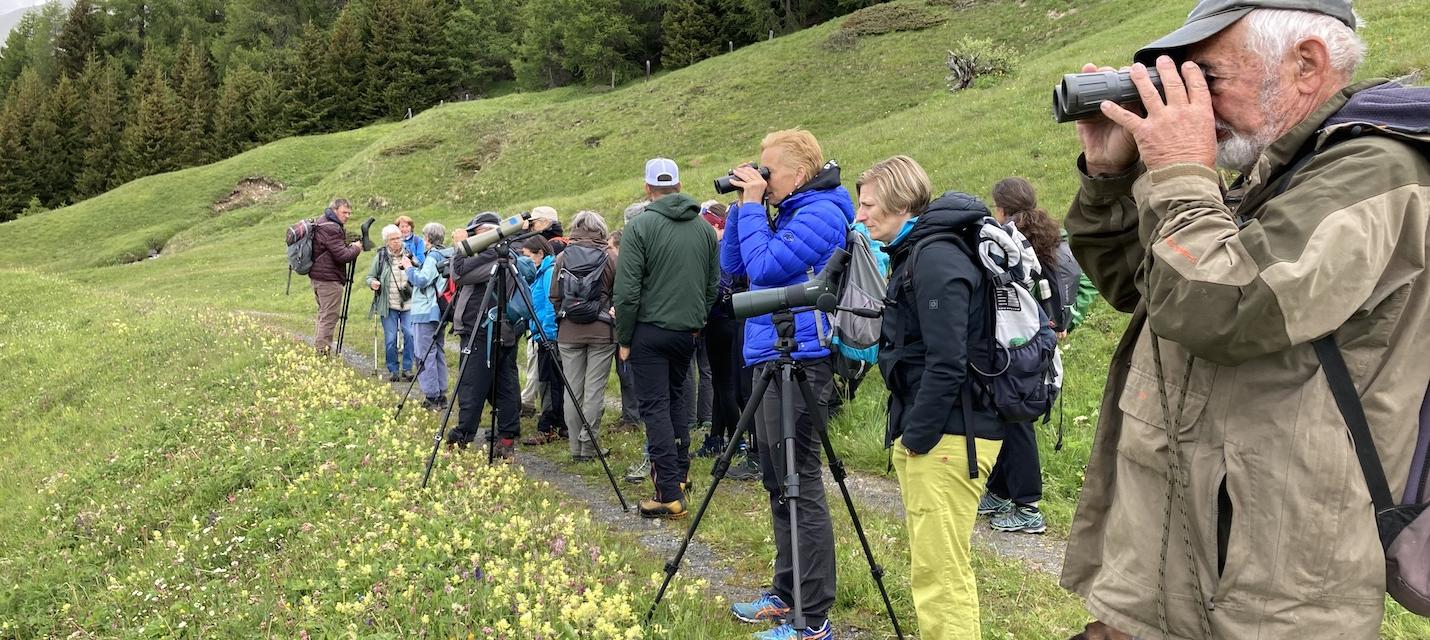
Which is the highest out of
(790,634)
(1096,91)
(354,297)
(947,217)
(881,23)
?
(881,23)

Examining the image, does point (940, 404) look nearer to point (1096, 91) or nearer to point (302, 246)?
point (1096, 91)

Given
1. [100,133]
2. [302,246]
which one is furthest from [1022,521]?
[100,133]

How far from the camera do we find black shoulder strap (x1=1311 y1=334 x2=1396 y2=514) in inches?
65.6

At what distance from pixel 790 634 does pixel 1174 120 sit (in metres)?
3.43

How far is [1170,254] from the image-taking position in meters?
1.78

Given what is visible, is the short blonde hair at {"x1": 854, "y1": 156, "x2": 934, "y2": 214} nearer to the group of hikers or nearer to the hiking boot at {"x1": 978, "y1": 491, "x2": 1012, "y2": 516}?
the group of hikers

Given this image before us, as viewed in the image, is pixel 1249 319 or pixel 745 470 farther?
pixel 745 470

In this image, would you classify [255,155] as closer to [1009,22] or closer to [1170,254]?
[1009,22]

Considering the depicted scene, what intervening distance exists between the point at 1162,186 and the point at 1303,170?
0.89 ft

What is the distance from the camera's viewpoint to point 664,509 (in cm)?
670

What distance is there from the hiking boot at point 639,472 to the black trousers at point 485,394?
4.83ft

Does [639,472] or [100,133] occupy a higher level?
[100,133]

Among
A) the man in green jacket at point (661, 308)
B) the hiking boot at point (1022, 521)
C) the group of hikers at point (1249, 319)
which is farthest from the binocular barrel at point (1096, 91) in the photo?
the hiking boot at point (1022, 521)

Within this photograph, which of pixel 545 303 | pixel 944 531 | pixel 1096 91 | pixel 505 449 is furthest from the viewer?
pixel 545 303
